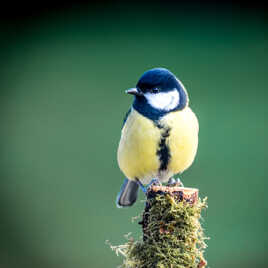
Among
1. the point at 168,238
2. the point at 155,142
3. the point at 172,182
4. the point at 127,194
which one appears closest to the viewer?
the point at 168,238

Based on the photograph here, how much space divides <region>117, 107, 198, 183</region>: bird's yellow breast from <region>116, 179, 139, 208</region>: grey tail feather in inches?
17.3

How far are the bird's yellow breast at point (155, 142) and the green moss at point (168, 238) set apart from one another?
54 cm

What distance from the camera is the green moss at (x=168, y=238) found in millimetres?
1521

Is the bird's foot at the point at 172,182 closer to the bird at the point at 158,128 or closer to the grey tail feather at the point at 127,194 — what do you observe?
the bird at the point at 158,128

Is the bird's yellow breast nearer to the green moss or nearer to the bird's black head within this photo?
the bird's black head

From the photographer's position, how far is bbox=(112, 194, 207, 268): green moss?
4.99ft

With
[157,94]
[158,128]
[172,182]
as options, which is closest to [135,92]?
[157,94]

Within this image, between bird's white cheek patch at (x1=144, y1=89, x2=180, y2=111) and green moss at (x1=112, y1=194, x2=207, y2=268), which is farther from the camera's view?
bird's white cheek patch at (x1=144, y1=89, x2=180, y2=111)

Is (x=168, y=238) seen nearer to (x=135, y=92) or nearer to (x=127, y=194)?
(x=135, y=92)

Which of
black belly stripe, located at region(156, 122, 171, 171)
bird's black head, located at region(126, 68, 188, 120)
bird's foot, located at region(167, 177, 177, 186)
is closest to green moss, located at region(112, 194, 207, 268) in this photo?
bird's foot, located at region(167, 177, 177, 186)

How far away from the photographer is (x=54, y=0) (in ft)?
22.3

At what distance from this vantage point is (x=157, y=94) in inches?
86.7

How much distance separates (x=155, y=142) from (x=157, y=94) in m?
0.25

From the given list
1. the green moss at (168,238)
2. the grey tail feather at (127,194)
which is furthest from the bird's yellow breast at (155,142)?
the green moss at (168,238)
